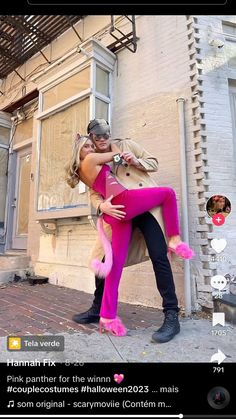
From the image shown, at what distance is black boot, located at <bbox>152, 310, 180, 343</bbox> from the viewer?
3.93 feet

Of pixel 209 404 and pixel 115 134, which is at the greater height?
pixel 115 134

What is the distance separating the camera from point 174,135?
2.05m

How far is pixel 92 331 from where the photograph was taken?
136 centimetres

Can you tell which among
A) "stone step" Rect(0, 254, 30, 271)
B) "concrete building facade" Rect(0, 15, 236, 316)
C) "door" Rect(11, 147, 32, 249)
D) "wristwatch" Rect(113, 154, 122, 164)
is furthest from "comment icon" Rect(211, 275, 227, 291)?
"door" Rect(11, 147, 32, 249)

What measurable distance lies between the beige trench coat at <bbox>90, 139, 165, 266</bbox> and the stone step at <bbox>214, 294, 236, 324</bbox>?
0.44 metres

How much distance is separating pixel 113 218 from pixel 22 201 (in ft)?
8.63

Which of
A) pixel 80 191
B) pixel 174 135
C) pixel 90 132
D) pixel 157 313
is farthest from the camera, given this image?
pixel 80 191

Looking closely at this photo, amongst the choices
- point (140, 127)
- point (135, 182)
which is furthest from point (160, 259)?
point (140, 127)

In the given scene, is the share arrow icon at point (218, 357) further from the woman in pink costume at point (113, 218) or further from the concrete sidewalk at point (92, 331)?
the woman in pink costume at point (113, 218)

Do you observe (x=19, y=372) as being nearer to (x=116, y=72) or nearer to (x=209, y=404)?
(x=209, y=404)

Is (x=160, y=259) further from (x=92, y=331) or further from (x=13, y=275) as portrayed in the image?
(x=13, y=275)

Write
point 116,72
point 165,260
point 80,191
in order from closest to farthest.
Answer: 1. point 165,260
2. point 80,191
3. point 116,72

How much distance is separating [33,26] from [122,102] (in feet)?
4.34

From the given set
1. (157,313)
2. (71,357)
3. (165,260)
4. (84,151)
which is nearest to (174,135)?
(84,151)
